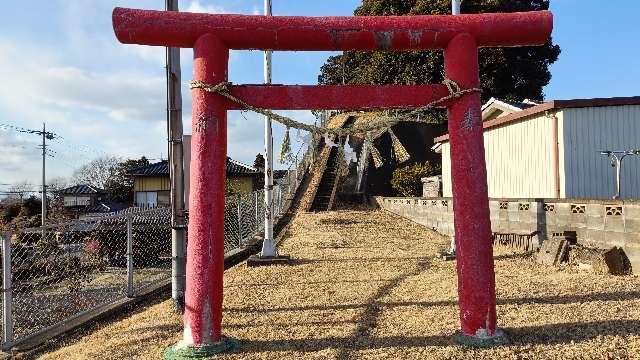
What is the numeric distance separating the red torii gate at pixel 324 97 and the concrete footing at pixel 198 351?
0.06ft

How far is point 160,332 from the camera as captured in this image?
536 centimetres

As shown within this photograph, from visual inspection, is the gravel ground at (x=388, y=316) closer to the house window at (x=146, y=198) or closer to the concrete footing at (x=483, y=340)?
the concrete footing at (x=483, y=340)

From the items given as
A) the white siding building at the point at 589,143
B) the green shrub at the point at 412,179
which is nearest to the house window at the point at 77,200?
the green shrub at the point at 412,179

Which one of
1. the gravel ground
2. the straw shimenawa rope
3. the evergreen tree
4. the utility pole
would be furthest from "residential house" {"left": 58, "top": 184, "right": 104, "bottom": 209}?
the straw shimenawa rope

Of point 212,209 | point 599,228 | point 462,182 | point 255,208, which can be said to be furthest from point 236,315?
point 255,208

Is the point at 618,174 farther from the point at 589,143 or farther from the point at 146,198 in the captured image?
the point at 146,198

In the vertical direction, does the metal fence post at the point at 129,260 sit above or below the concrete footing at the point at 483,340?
above

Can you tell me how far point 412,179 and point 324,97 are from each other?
62.4 feet

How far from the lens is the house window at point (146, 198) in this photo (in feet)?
105

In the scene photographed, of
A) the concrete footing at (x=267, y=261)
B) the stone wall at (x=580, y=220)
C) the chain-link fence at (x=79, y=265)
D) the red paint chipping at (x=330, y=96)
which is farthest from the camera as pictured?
the concrete footing at (x=267, y=261)

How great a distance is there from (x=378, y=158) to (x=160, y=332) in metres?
2.87

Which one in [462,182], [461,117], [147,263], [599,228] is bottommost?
[147,263]

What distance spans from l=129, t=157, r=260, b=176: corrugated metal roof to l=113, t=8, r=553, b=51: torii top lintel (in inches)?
1099

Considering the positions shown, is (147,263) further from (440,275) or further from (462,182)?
(462,182)
